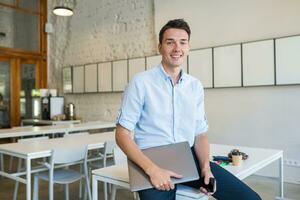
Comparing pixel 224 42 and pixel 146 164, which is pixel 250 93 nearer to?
pixel 224 42

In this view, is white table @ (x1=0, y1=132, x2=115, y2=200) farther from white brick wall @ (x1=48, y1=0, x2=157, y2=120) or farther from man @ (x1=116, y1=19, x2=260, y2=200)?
white brick wall @ (x1=48, y1=0, x2=157, y2=120)

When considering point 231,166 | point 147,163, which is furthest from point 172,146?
point 231,166

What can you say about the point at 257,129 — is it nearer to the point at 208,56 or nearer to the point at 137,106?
the point at 208,56

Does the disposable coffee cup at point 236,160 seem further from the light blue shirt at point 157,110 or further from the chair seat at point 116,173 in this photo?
the chair seat at point 116,173

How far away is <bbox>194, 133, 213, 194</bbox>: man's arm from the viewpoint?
1.39m

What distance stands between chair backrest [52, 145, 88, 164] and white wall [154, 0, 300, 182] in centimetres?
245

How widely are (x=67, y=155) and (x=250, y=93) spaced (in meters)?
2.69

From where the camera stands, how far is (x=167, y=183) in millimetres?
1228

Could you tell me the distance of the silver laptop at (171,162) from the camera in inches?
49.7

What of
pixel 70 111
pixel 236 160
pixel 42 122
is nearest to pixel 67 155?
pixel 236 160

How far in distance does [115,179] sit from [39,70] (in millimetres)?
6320

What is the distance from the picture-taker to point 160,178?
48.1 inches

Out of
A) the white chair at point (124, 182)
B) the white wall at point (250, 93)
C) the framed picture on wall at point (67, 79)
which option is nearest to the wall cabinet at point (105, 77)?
the framed picture on wall at point (67, 79)

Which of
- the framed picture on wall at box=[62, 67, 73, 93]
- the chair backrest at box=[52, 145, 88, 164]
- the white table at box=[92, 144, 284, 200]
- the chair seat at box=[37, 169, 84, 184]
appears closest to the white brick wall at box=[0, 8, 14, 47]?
the framed picture on wall at box=[62, 67, 73, 93]
